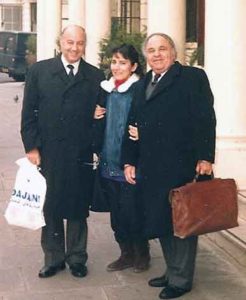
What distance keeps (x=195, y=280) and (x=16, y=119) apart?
1140 centimetres

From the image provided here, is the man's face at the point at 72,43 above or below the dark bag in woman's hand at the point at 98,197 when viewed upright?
above

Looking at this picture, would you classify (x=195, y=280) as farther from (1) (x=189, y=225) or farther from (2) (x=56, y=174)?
(2) (x=56, y=174)

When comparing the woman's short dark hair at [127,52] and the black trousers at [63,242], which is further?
the black trousers at [63,242]

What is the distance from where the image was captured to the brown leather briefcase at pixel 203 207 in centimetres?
456

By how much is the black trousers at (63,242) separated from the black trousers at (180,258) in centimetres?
75

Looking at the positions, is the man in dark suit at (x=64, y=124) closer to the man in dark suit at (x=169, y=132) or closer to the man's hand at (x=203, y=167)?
the man in dark suit at (x=169, y=132)

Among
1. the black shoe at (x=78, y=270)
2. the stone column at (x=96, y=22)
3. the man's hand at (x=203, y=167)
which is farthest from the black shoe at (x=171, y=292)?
the stone column at (x=96, y=22)

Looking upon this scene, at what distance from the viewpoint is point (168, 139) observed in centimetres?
471

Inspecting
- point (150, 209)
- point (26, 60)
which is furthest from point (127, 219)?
point (26, 60)

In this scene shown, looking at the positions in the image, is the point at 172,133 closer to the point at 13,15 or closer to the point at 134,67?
the point at 134,67

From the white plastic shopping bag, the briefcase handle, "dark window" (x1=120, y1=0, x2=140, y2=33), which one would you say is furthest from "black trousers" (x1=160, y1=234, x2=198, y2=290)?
"dark window" (x1=120, y1=0, x2=140, y2=33)

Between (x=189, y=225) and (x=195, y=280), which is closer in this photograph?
(x=189, y=225)

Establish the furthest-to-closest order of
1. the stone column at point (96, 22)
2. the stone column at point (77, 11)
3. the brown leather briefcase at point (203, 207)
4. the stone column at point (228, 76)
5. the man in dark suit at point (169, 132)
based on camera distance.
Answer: the stone column at point (77, 11)
the stone column at point (96, 22)
the stone column at point (228, 76)
the man in dark suit at point (169, 132)
the brown leather briefcase at point (203, 207)

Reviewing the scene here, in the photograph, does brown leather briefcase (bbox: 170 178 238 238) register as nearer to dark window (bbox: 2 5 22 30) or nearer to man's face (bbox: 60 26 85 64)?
man's face (bbox: 60 26 85 64)
